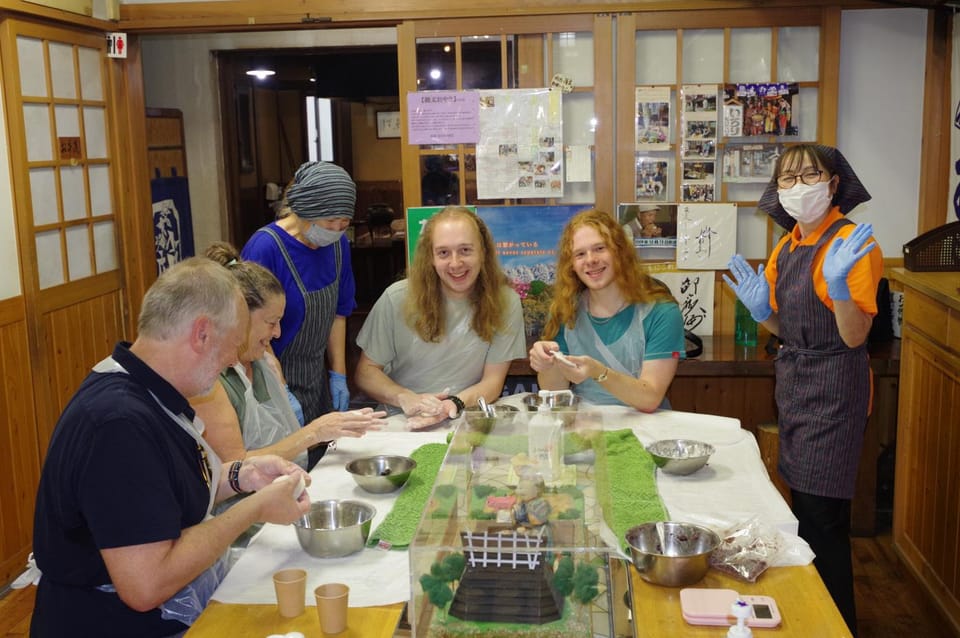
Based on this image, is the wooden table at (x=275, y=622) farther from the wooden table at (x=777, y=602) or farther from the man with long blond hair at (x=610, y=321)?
the man with long blond hair at (x=610, y=321)

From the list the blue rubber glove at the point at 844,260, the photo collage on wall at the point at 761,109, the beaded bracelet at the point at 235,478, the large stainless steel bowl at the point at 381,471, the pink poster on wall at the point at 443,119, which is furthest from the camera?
the pink poster on wall at the point at 443,119

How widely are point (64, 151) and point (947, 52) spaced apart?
3678mm

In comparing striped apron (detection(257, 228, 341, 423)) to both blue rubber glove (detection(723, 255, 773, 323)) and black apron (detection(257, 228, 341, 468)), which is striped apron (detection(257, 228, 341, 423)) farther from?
blue rubber glove (detection(723, 255, 773, 323))

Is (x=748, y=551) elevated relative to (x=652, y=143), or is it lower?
lower

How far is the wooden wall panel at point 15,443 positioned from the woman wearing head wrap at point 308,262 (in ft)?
3.41

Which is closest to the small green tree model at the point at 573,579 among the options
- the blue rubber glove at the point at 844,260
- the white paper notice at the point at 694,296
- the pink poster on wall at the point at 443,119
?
the blue rubber glove at the point at 844,260

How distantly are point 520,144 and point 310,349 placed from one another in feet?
4.95

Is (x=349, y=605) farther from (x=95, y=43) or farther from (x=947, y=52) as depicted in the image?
(x=947, y=52)

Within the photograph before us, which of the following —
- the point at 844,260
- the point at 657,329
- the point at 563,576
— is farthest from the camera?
the point at 657,329

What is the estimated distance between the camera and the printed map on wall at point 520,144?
4099mm

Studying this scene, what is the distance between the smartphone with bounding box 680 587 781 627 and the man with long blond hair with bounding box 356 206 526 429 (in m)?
1.34

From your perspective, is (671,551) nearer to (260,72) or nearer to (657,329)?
(657,329)

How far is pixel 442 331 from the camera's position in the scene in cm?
294

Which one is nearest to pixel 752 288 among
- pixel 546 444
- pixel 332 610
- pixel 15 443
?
pixel 546 444
